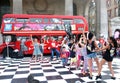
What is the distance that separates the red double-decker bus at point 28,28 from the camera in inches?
622

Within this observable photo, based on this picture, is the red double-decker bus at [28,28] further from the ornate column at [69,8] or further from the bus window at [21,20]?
the ornate column at [69,8]

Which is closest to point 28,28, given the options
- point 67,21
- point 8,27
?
point 8,27

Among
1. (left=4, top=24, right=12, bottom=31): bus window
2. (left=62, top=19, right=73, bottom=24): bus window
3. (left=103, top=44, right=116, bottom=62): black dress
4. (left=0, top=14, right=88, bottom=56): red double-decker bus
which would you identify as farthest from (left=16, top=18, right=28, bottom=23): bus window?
(left=103, top=44, right=116, bottom=62): black dress

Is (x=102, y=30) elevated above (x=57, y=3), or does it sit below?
below

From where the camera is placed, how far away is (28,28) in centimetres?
1655

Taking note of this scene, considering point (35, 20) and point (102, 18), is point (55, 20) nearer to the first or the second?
point (35, 20)

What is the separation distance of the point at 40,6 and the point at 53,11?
72.5 inches

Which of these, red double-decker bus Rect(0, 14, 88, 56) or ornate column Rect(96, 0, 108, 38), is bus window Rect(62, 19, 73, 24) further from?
ornate column Rect(96, 0, 108, 38)

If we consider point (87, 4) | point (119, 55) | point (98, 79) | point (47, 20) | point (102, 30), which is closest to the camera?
point (98, 79)

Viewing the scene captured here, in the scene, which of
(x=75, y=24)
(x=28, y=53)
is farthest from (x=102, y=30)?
(x=28, y=53)

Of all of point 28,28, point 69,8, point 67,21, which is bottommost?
point 28,28

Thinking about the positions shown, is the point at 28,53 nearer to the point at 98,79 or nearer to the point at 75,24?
the point at 75,24

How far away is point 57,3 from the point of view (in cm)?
2836

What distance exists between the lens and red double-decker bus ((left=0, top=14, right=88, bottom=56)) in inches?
622
